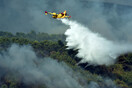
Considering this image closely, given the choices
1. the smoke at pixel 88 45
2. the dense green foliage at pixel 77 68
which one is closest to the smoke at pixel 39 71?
the dense green foliage at pixel 77 68

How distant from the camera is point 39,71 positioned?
2931 inches

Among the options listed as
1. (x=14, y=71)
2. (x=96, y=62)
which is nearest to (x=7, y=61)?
(x=14, y=71)

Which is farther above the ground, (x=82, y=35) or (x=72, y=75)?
(x=82, y=35)

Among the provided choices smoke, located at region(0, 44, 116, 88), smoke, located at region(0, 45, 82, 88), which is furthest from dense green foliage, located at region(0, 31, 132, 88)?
smoke, located at region(0, 45, 82, 88)

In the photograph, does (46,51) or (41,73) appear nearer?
(41,73)

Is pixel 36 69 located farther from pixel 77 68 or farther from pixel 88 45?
pixel 88 45

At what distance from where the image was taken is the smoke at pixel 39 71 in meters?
70.2

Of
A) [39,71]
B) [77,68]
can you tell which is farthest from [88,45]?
[39,71]

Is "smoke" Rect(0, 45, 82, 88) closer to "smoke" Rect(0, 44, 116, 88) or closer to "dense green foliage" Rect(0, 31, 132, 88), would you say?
"smoke" Rect(0, 44, 116, 88)

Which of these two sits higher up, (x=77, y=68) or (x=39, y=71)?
(x=77, y=68)

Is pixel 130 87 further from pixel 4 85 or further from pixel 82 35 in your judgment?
pixel 4 85

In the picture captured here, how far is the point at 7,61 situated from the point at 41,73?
1425 cm

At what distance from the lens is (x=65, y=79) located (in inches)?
2867

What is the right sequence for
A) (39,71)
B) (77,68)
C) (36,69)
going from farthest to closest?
(77,68), (36,69), (39,71)
